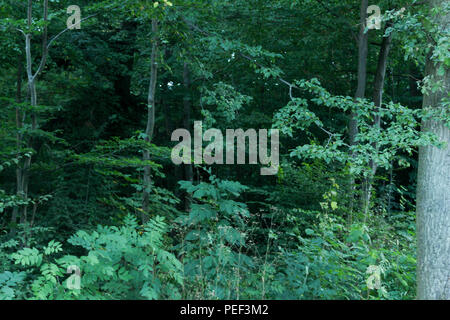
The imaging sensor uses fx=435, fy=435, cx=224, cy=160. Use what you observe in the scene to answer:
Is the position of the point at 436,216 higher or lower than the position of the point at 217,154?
lower

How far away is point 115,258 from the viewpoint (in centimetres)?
343

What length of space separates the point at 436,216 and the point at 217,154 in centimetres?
589

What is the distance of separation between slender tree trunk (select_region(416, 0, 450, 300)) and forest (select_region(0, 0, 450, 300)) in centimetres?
1

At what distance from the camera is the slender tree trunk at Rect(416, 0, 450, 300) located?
13.9ft

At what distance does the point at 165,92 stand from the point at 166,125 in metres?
1.86

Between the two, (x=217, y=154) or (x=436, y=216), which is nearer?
(x=436, y=216)

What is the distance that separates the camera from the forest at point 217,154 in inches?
149

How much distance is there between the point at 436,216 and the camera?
431 centimetres

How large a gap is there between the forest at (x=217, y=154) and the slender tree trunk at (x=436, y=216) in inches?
0.5

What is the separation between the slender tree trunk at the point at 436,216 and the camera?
4234 millimetres

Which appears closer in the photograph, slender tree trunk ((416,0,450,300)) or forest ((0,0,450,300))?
forest ((0,0,450,300))

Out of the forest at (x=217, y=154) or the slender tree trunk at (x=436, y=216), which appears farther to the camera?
the slender tree trunk at (x=436, y=216)

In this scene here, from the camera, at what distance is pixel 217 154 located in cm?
970
